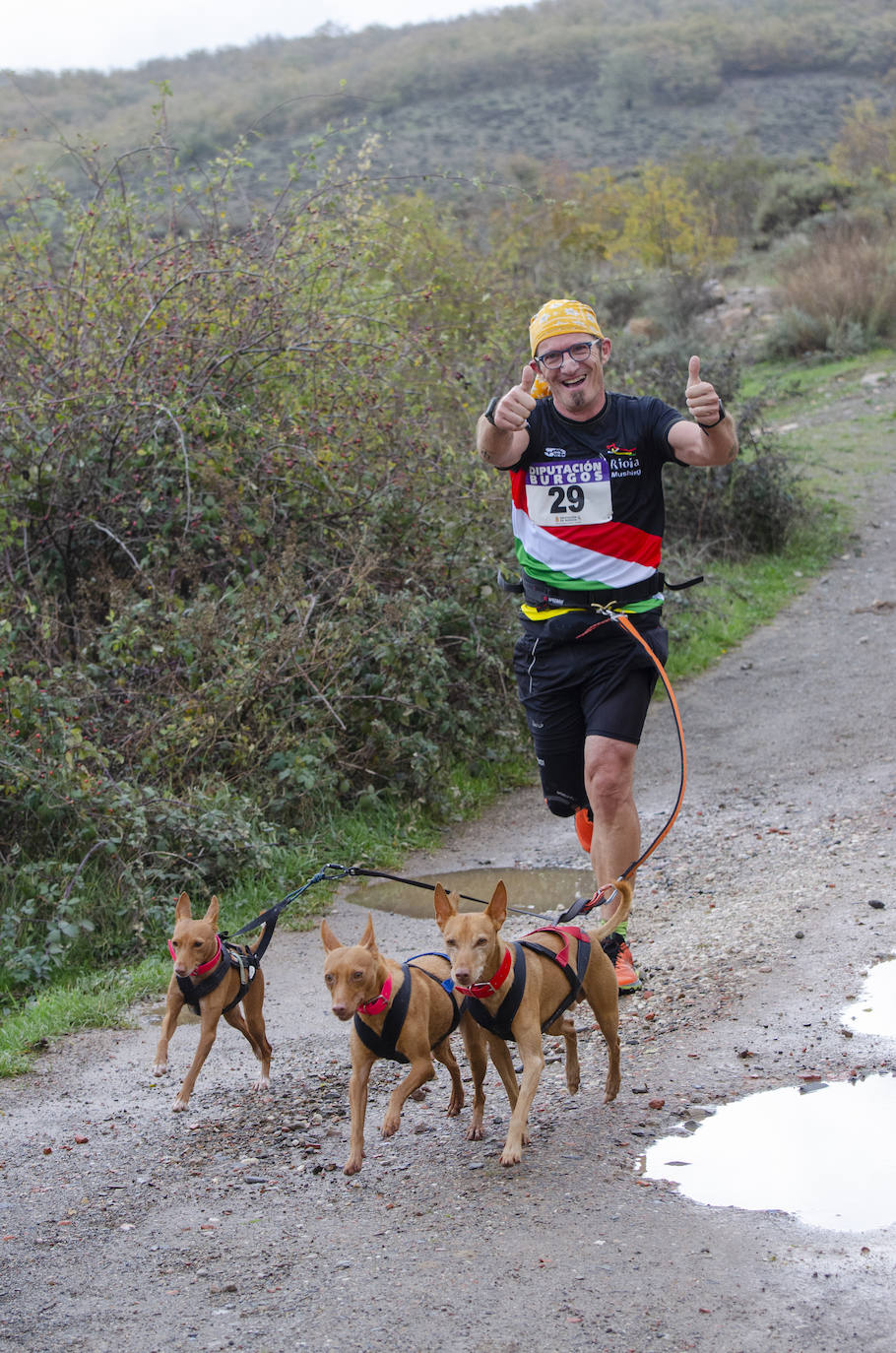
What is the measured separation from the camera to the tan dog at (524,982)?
3361mm

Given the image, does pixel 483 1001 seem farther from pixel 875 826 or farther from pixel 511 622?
pixel 511 622

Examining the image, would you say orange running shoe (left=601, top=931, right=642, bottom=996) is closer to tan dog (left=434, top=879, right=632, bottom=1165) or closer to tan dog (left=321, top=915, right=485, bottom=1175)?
tan dog (left=434, top=879, right=632, bottom=1165)

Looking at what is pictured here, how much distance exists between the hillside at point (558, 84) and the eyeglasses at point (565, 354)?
50358 mm

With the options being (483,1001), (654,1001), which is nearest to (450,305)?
(654,1001)

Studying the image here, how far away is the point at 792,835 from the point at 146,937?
3325 mm

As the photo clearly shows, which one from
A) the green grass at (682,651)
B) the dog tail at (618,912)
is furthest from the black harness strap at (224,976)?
the green grass at (682,651)

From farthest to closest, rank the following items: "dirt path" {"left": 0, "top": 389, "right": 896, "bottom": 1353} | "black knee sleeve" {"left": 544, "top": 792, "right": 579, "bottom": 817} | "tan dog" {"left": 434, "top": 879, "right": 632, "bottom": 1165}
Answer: "black knee sleeve" {"left": 544, "top": 792, "right": 579, "bottom": 817} → "tan dog" {"left": 434, "top": 879, "right": 632, "bottom": 1165} → "dirt path" {"left": 0, "top": 389, "right": 896, "bottom": 1353}

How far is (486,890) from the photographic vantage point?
6637 millimetres

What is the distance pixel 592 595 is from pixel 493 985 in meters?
1.71

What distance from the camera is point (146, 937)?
6.24 metres

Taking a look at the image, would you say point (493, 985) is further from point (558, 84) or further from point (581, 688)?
point (558, 84)

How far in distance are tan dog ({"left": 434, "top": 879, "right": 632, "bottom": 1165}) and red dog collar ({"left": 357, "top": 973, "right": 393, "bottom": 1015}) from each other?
0.63ft

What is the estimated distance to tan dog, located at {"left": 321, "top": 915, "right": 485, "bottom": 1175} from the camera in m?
3.28

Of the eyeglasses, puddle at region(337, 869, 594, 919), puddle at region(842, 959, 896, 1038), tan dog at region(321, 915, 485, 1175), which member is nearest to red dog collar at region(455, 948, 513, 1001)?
tan dog at region(321, 915, 485, 1175)
